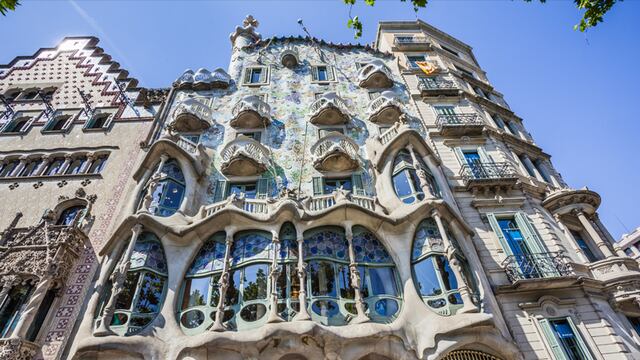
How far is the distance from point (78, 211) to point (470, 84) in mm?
23104

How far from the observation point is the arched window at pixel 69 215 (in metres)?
14.5

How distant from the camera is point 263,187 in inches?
Result: 593

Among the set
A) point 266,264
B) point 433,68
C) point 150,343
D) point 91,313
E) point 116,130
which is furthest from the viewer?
point 433,68

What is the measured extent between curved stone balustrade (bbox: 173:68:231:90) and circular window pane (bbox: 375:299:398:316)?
16.2m

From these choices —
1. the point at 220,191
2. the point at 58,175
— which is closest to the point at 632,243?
the point at 220,191

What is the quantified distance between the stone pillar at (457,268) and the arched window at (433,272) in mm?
238

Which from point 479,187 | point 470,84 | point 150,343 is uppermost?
point 470,84

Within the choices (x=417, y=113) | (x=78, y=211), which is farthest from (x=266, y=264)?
(x=417, y=113)

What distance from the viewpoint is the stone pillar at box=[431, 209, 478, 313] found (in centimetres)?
1002

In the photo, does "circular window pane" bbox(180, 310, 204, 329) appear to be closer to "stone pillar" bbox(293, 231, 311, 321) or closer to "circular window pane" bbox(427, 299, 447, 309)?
"stone pillar" bbox(293, 231, 311, 321)

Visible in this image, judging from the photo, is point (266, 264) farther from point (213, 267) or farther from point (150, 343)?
point (150, 343)

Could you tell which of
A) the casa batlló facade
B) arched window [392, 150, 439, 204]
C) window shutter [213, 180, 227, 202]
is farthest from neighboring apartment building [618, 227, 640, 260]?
→ window shutter [213, 180, 227, 202]

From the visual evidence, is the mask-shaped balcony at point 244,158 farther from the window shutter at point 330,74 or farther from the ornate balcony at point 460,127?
the ornate balcony at point 460,127

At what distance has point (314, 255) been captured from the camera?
11.5m
